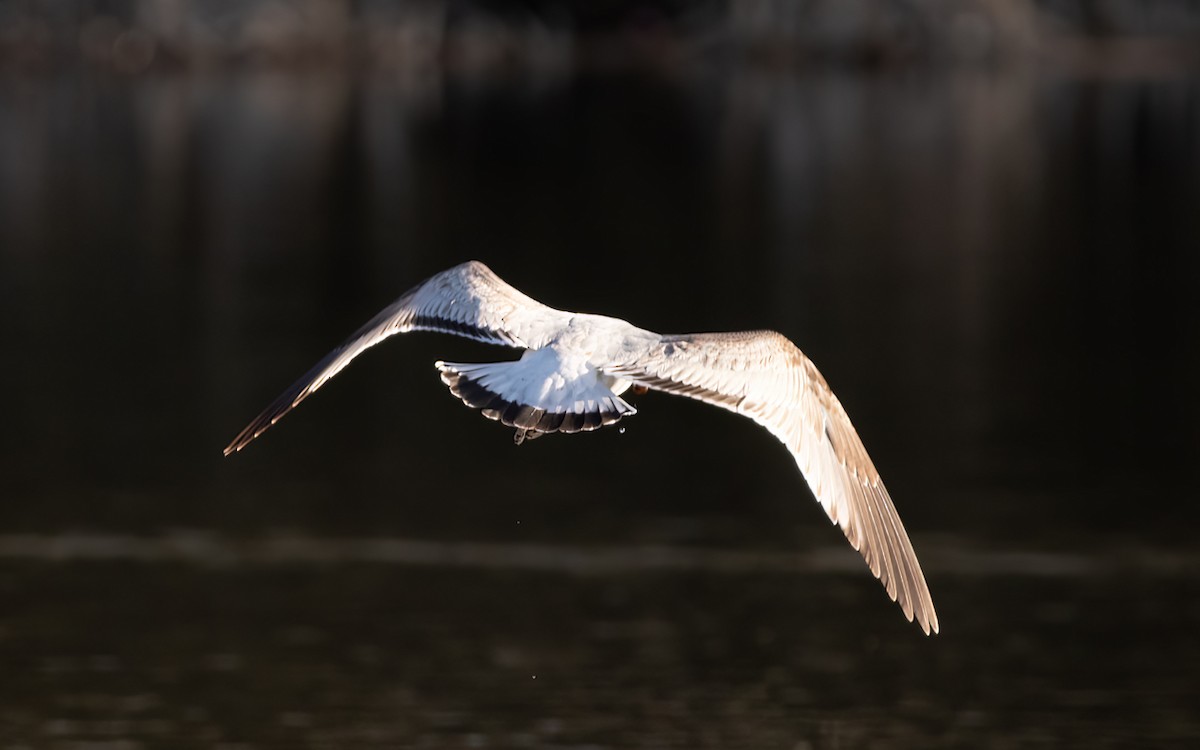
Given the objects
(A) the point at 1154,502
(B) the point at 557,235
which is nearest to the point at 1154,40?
(B) the point at 557,235

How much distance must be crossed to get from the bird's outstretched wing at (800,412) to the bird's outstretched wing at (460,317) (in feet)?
2.15

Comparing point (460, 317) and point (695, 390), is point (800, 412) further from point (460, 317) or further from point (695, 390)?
point (460, 317)

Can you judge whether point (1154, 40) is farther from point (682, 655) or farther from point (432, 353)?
point (682, 655)

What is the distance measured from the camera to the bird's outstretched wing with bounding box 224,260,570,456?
941cm

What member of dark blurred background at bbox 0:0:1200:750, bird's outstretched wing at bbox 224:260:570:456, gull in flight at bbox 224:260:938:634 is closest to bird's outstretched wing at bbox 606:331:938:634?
gull in flight at bbox 224:260:938:634

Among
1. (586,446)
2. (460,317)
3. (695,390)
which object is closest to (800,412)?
(695,390)

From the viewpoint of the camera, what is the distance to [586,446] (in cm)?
2008

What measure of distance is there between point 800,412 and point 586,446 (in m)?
10.8

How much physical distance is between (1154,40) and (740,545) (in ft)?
166

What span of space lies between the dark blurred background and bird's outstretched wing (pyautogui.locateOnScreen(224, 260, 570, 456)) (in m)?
3.24

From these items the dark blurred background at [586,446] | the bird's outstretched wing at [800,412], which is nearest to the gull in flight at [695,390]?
the bird's outstretched wing at [800,412]

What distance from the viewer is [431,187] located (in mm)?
40344

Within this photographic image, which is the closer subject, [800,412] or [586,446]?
[800,412]

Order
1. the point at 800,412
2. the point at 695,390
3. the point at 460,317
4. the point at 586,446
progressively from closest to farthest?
the point at 695,390 → the point at 800,412 → the point at 460,317 → the point at 586,446
